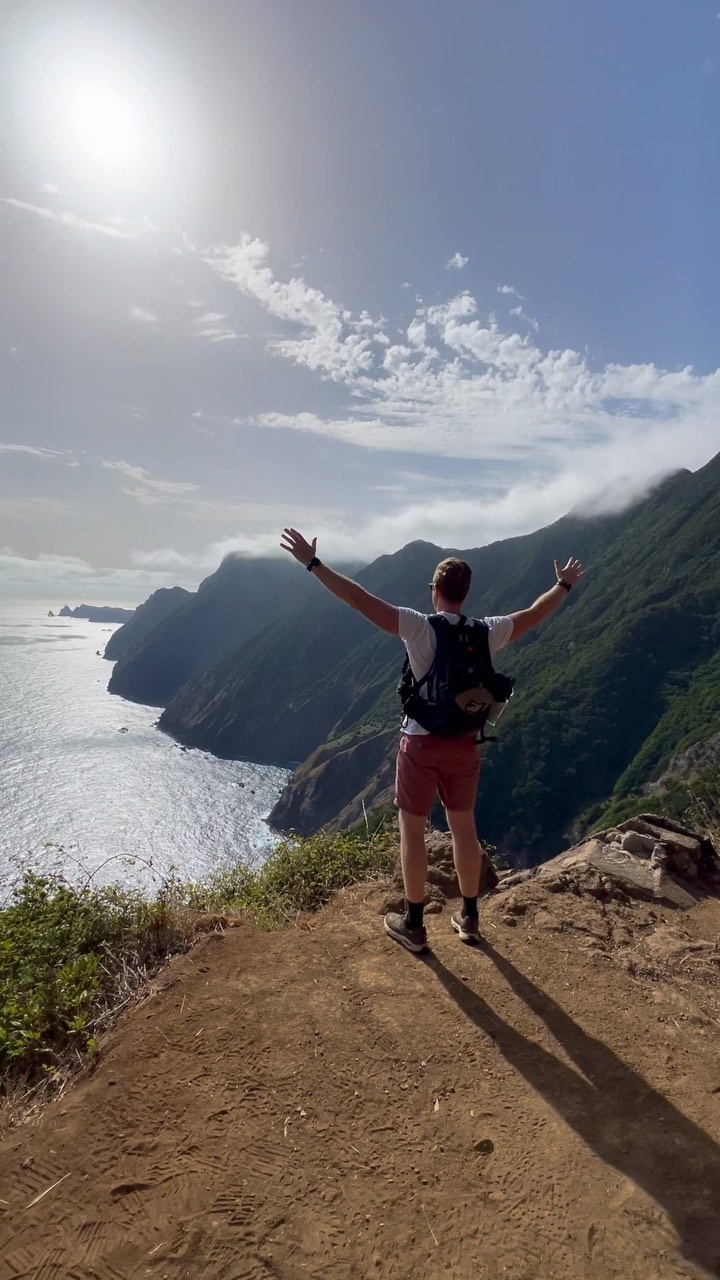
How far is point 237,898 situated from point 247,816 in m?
94.6

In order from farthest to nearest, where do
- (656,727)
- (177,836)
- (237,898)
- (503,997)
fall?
(656,727) < (177,836) < (237,898) < (503,997)

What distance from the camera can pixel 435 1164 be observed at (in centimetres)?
266

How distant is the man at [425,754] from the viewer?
406 centimetres

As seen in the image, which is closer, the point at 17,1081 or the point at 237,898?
the point at 17,1081

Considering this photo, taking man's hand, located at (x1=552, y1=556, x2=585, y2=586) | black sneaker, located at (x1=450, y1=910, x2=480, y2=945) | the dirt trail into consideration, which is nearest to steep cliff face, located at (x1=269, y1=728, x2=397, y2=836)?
black sneaker, located at (x1=450, y1=910, x2=480, y2=945)

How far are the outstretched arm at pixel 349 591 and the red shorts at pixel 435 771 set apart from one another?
2.55 feet

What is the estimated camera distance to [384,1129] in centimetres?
283

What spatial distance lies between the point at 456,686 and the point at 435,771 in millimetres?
623

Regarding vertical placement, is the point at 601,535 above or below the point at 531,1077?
above

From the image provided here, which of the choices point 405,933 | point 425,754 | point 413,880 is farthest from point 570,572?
point 405,933

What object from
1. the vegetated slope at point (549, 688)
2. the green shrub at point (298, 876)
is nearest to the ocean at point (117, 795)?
the vegetated slope at point (549, 688)

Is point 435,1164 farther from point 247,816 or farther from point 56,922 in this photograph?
point 247,816

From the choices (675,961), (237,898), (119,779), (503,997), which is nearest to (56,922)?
(237,898)

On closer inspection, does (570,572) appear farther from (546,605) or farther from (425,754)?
(425,754)
